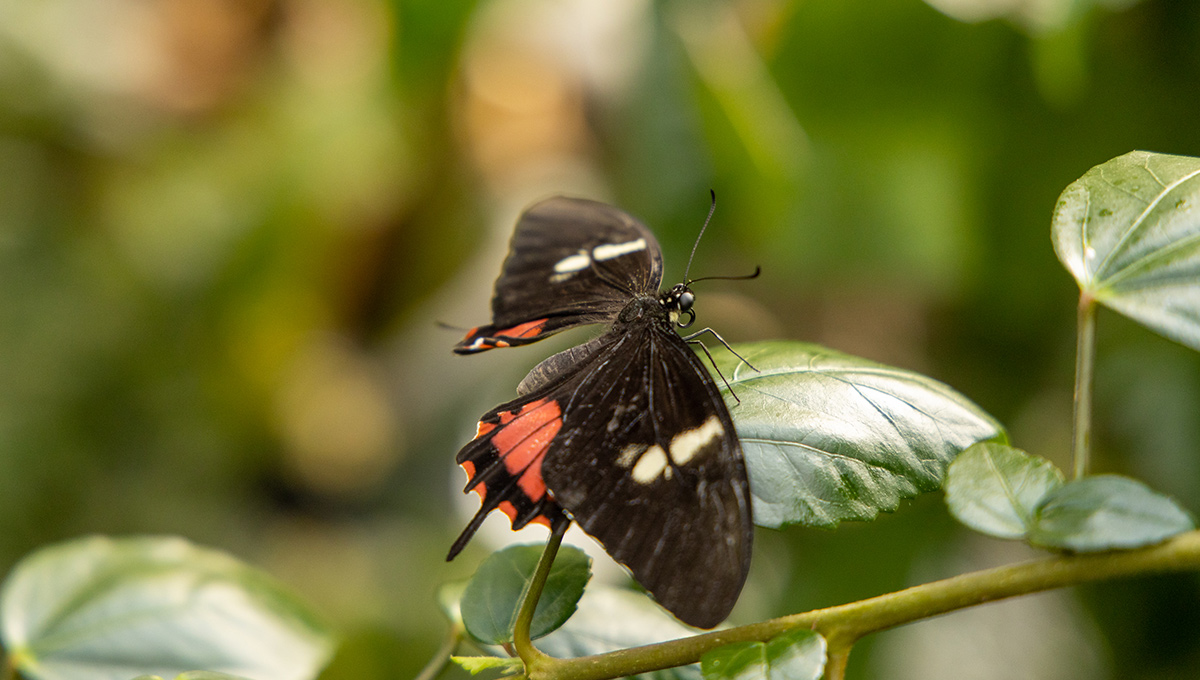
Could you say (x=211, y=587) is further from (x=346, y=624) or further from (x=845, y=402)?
(x=346, y=624)

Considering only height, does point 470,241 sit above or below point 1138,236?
above

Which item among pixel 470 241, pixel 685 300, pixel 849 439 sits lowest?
pixel 849 439

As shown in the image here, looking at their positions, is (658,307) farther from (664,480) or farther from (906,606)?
(906,606)

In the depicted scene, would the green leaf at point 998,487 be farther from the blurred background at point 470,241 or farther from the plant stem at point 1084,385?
the blurred background at point 470,241

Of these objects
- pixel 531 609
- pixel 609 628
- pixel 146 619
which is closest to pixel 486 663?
pixel 531 609

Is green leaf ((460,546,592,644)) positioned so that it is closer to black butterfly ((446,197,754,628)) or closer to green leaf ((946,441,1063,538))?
black butterfly ((446,197,754,628))

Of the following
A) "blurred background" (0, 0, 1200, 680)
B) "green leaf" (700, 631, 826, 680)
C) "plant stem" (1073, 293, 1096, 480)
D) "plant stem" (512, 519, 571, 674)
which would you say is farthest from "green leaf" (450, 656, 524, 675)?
"blurred background" (0, 0, 1200, 680)
